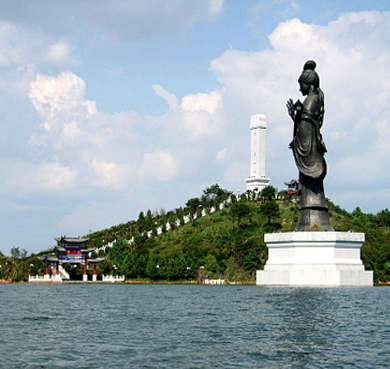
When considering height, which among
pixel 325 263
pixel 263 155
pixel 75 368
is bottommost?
pixel 75 368

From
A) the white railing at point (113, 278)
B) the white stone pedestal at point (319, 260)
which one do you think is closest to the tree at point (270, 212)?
the white railing at point (113, 278)

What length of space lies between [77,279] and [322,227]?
5172cm

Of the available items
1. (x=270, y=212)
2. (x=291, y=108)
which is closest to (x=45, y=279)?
(x=270, y=212)

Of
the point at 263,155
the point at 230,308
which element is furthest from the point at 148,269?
the point at 230,308

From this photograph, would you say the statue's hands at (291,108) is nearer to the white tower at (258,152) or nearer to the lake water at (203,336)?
the lake water at (203,336)

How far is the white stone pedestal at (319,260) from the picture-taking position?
46250 mm

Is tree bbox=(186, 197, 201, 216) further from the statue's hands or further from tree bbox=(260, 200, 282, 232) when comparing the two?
the statue's hands

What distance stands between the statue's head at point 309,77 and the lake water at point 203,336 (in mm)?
23773

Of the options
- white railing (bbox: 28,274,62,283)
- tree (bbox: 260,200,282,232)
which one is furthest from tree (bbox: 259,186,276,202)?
white railing (bbox: 28,274,62,283)

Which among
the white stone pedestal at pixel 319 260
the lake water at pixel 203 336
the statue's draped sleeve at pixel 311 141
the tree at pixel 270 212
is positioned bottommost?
the lake water at pixel 203 336

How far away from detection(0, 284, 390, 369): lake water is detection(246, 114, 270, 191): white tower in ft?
232

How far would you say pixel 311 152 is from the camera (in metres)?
50.4

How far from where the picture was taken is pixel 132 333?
21.2 meters

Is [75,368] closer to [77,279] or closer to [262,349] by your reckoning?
[262,349]
